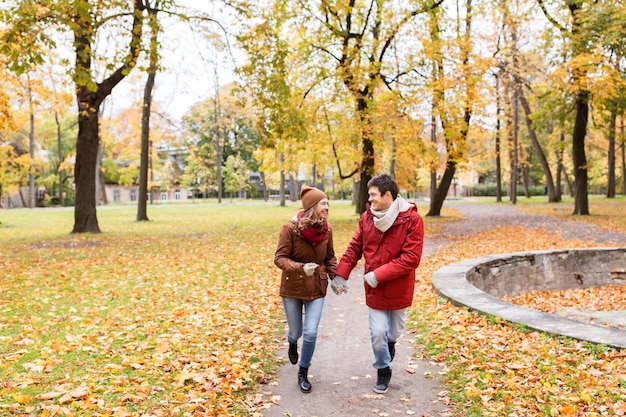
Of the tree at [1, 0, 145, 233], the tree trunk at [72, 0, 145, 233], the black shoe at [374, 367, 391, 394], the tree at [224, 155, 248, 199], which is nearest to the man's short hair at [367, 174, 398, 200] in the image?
the black shoe at [374, 367, 391, 394]

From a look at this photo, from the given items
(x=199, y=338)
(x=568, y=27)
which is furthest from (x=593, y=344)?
(x=568, y=27)

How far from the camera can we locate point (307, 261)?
434 cm

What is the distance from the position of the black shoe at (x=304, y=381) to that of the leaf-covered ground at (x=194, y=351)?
41 centimetres

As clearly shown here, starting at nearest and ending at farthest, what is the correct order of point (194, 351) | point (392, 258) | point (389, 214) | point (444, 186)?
point (389, 214) → point (392, 258) → point (194, 351) → point (444, 186)

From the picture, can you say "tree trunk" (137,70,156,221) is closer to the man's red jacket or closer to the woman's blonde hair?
the woman's blonde hair

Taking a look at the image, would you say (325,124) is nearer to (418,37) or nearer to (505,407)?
(418,37)

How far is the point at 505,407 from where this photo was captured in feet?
Result: 12.8

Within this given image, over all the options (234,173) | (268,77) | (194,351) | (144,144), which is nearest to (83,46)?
(268,77)

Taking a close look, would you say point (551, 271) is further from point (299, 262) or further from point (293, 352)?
point (299, 262)

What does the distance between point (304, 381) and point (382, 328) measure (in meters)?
0.83

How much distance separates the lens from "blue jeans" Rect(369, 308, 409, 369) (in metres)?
4.25

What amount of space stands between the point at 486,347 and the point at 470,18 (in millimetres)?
20771

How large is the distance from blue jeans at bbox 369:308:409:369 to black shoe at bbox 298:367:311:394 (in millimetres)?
600

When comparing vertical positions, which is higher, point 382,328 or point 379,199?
point 379,199
